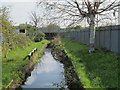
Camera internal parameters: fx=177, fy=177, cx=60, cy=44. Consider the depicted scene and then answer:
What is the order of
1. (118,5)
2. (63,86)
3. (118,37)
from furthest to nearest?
(118,5)
(118,37)
(63,86)

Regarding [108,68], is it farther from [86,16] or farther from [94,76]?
[86,16]

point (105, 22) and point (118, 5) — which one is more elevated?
point (118, 5)

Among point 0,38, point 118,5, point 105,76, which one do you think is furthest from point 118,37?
point 0,38

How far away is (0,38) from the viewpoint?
9102mm

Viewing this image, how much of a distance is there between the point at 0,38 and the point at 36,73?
2788mm

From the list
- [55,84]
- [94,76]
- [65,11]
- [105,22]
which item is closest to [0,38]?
[55,84]

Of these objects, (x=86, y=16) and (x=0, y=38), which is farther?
(x=86, y=16)

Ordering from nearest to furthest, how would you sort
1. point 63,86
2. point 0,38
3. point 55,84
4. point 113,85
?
point 113,85 → point 63,86 → point 55,84 → point 0,38

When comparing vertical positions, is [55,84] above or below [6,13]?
below

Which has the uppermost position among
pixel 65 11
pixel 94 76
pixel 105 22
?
pixel 65 11

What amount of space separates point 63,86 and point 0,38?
14.1ft

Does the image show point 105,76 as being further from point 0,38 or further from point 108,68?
point 0,38

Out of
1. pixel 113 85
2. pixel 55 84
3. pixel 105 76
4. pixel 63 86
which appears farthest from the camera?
pixel 55 84

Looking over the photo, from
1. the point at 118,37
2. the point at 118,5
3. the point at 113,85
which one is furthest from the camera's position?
the point at 118,5
